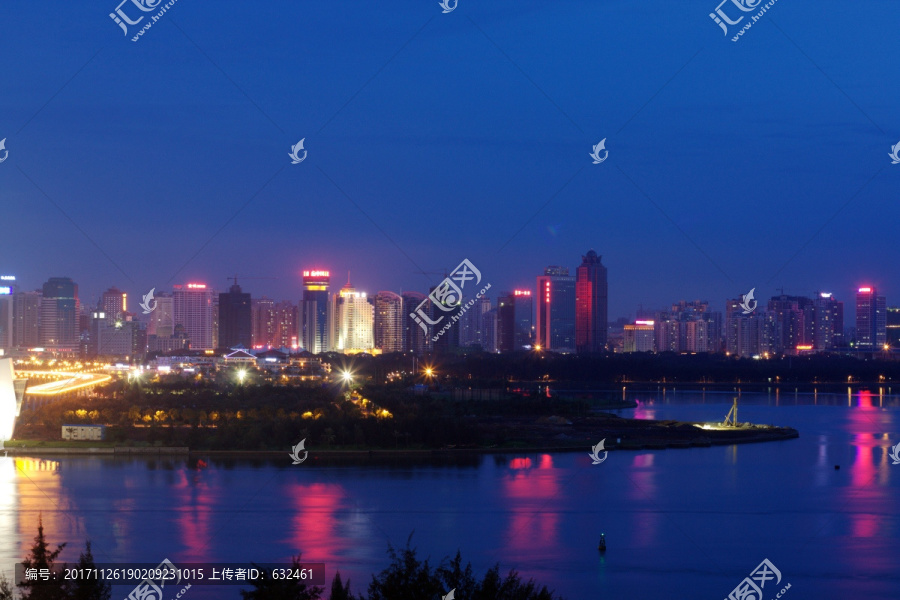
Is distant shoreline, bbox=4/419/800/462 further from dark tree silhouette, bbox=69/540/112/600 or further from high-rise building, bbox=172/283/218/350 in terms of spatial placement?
high-rise building, bbox=172/283/218/350

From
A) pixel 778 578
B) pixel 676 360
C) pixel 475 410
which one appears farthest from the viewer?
pixel 676 360

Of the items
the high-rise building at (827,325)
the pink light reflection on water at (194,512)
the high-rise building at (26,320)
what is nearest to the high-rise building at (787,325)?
the high-rise building at (827,325)

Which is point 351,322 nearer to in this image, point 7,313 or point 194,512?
point 7,313

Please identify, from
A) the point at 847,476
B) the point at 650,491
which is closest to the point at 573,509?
the point at 650,491

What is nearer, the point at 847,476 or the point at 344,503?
the point at 344,503

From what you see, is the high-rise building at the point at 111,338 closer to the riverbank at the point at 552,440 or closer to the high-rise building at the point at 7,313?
the high-rise building at the point at 7,313

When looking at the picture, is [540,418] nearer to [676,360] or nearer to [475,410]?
[475,410]
